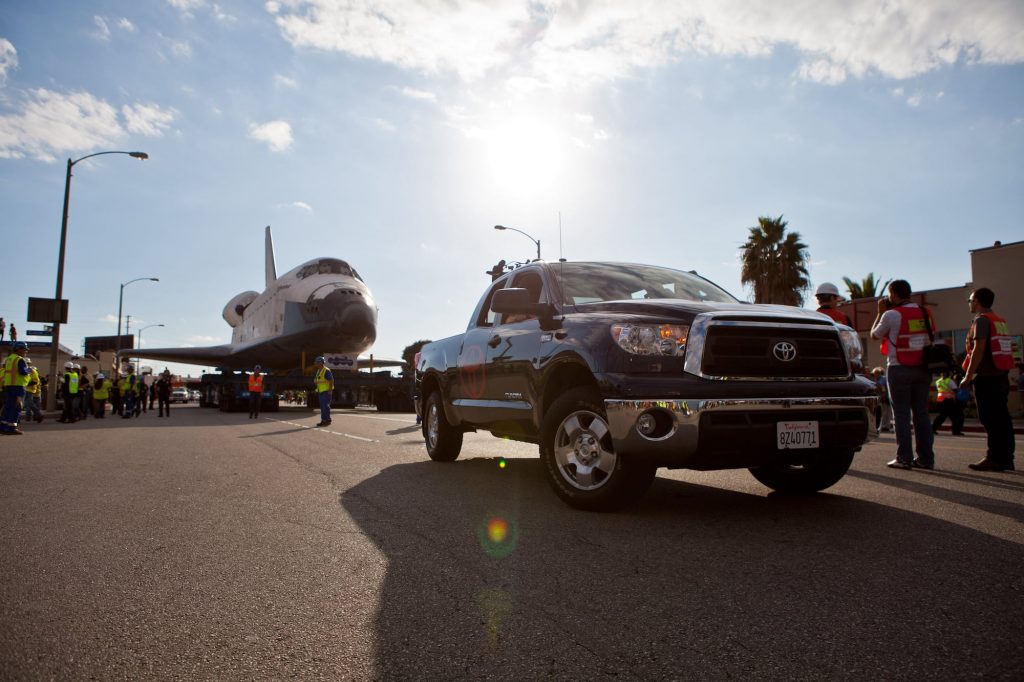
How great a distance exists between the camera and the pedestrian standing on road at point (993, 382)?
7.26 meters

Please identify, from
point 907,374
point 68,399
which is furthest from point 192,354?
point 907,374

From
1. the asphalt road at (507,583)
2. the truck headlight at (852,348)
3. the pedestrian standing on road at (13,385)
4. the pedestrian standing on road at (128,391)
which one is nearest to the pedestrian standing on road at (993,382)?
the asphalt road at (507,583)

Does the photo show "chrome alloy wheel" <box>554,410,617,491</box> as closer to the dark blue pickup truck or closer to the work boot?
the dark blue pickup truck

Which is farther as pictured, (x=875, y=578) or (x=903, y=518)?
Result: (x=903, y=518)

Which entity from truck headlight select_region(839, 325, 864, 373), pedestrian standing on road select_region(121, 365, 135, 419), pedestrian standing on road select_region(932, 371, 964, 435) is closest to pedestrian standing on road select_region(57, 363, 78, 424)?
pedestrian standing on road select_region(121, 365, 135, 419)

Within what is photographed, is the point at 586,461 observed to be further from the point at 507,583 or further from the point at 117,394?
the point at 117,394

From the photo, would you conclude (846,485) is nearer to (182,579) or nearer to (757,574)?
(757,574)

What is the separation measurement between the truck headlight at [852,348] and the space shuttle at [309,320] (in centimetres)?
2256

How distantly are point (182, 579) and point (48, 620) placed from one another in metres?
0.64

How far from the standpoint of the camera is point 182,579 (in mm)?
3389

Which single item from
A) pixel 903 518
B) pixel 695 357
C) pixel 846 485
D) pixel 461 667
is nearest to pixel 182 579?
pixel 461 667

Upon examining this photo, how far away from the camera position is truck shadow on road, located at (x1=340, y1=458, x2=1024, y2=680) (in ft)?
7.68

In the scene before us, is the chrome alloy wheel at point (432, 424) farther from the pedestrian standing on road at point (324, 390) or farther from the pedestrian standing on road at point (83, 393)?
the pedestrian standing on road at point (83, 393)

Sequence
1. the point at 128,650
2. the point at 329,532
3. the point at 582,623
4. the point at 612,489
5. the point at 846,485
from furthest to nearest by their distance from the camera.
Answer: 1. the point at 846,485
2. the point at 612,489
3. the point at 329,532
4. the point at 582,623
5. the point at 128,650
